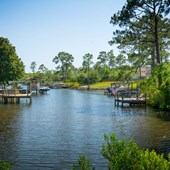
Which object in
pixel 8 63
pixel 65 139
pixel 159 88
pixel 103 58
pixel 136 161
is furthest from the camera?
pixel 103 58

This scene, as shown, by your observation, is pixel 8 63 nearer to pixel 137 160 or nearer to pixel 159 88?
pixel 159 88

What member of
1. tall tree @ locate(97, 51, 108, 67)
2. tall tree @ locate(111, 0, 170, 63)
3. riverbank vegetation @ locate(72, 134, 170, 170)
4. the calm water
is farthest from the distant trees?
tall tree @ locate(97, 51, 108, 67)

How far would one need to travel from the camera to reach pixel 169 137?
1881cm

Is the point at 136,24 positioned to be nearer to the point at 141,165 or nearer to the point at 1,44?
the point at 141,165

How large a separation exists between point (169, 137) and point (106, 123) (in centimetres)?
808

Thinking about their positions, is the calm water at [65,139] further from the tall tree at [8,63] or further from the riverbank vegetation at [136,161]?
the tall tree at [8,63]

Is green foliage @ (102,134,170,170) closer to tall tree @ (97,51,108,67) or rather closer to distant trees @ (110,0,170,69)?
distant trees @ (110,0,170,69)

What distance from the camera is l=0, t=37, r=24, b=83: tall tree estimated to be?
223 feet

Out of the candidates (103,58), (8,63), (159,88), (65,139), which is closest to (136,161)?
(65,139)

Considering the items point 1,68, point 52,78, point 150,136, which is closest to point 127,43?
point 150,136

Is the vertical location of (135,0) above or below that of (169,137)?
above

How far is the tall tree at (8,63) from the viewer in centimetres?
6794

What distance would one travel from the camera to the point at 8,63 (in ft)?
223

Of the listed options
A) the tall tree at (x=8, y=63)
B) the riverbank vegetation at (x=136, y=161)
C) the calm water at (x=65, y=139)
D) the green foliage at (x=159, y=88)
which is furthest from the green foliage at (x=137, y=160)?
the tall tree at (x=8, y=63)
